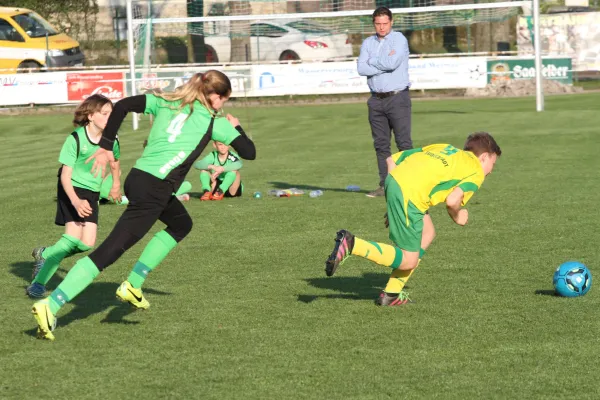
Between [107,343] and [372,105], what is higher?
[372,105]

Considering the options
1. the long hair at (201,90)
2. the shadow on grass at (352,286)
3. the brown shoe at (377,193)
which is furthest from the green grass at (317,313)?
the long hair at (201,90)

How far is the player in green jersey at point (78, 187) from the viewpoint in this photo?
7527 mm

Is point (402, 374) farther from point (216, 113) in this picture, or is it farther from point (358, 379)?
point (216, 113)

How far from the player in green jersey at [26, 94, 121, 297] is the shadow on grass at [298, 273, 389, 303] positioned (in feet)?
5.66

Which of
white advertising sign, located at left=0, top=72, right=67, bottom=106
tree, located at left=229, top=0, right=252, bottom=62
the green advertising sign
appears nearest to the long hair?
tree, located at left=229, top=0, right=252, bottom=62

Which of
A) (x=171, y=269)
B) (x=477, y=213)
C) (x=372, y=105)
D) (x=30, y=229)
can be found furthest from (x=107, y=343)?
(x=372, y=105)

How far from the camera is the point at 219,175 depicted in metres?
13.3

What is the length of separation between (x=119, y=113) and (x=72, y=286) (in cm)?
111

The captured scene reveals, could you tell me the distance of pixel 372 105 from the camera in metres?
13.0

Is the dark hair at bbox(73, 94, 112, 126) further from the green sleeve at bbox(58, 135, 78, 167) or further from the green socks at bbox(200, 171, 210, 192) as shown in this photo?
the green socks at bbox(200, 171, 210, 192)

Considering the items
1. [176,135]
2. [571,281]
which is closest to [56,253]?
[176,135]

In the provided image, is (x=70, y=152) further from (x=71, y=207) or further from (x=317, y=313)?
(x=317, y=313)

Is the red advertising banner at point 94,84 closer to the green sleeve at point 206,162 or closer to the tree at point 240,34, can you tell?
the tree at point 240,34

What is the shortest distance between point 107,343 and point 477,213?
6.06 meters
